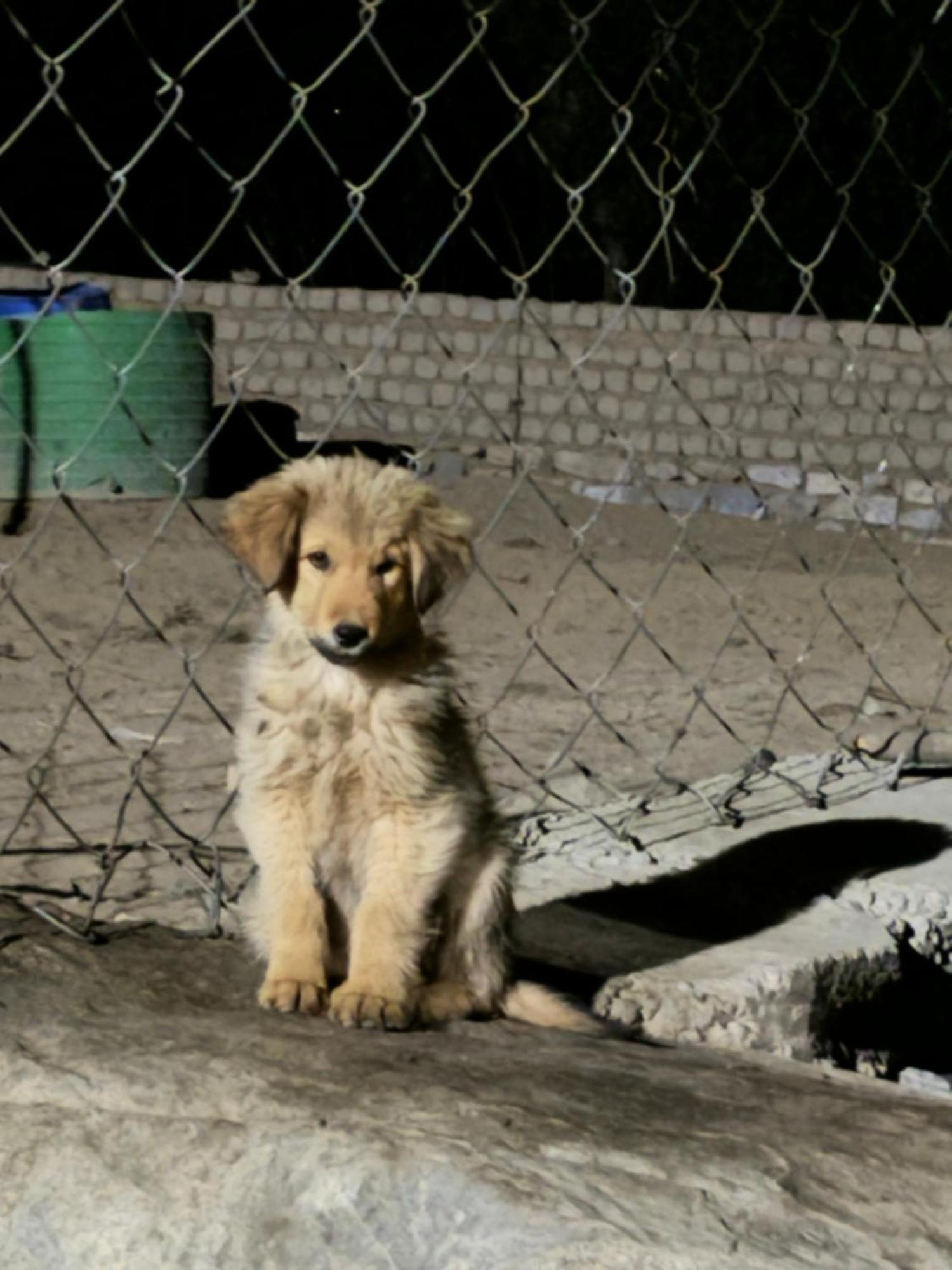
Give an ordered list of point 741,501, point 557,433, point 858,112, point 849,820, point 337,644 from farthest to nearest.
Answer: point 858,112 → point 557,433 → point 741,501 → point 849,820 → point 337,644

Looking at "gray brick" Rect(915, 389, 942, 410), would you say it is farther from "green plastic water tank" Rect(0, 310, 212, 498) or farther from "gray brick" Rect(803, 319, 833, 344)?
"green plastic water tank" Rect(0, 310, 212, 498)

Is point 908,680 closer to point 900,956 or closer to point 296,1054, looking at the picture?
point 900,956

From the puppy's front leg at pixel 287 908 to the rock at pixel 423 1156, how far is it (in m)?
0.15

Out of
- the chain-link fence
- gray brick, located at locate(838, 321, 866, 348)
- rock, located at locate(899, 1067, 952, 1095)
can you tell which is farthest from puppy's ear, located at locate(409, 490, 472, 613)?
gray brick, located at locate(838, 321, 866, 348)

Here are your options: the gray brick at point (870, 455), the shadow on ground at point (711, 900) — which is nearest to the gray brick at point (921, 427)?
the gray brick at point (870, 455)

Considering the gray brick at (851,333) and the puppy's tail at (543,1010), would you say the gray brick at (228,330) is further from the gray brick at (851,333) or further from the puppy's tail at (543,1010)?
the puppy's tail at (543,1010)

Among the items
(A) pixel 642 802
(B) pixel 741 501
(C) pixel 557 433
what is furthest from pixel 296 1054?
(C) pixel 557 433

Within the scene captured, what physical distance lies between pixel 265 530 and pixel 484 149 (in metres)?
11.7

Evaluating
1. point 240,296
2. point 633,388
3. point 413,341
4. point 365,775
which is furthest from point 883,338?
point 365,775

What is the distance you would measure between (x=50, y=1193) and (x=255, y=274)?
11857 mm

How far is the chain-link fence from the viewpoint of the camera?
405 centimetres

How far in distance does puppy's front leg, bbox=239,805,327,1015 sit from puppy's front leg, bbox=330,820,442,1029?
0.05 meters

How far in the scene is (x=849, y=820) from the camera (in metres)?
4.04

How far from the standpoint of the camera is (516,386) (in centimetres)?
1048
